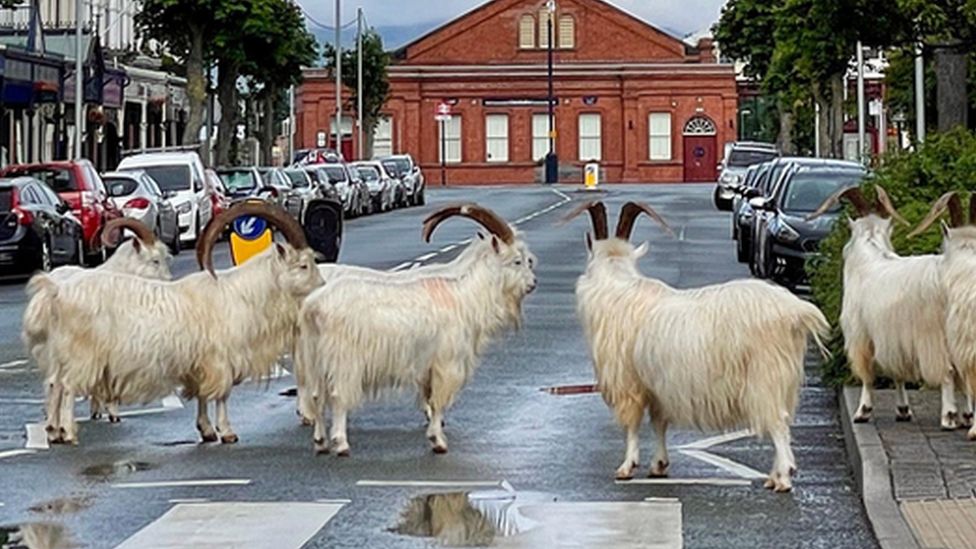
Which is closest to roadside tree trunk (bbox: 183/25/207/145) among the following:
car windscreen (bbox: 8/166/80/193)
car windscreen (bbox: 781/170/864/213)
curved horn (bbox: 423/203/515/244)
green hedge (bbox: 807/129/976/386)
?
car windscreen (bbox: 8/166/80/193)

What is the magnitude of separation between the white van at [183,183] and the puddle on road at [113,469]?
91.0 feet

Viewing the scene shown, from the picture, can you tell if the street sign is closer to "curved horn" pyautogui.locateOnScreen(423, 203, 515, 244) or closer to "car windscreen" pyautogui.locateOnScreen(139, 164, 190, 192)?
"curved horn" pyautogui.locateOnScreen(423, 203, 515, 244)

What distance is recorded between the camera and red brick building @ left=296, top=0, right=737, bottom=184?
344ft

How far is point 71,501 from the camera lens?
1216cm

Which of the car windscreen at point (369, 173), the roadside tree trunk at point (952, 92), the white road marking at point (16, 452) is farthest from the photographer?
the car windscreen at point (369, 173)

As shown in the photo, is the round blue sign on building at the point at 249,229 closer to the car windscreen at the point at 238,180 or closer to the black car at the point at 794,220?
the black car at the point at 794,220

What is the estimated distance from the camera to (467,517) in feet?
37.8

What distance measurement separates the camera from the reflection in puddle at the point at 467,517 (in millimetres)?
11016

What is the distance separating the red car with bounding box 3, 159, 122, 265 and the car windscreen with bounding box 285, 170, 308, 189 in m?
16.0

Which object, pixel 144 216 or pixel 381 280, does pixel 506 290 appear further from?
pixel 144 216

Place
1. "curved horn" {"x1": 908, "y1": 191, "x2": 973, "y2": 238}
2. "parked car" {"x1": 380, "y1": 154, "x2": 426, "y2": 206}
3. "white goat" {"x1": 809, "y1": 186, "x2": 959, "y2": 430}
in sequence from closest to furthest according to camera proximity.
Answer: "white goat" {"x1": 809, "y1": 186, "x2": 959, "y2": 430} < "curved horn" {"x1": 908, "y1": 191, "x2": 973, "y2": 238} < "parked car" {"x1": 380, "y1": 154, "x2": 426, "y2": 206}

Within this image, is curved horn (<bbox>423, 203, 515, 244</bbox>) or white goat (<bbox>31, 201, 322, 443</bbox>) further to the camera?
curved horn (<bbox>423, 203, 515, 244</bbox>)

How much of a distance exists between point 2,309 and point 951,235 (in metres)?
16.5

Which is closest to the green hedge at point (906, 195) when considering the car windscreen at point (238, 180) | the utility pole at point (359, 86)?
the car windscreen at point (238, 180)
